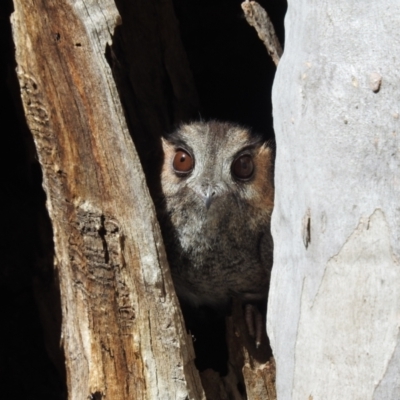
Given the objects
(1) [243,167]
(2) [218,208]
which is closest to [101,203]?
(2) [218,208]

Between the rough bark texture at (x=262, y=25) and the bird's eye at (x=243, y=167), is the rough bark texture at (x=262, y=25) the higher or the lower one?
the higher one

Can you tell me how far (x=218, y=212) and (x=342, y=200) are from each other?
1.00m

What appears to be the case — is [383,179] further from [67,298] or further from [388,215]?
[67,298]

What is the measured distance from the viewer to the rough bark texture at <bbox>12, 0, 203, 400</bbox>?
253cm

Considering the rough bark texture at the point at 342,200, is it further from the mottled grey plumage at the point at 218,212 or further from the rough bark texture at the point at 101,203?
the mottled grey plumage at the point at 218,212

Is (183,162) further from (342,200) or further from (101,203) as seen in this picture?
(342,200)

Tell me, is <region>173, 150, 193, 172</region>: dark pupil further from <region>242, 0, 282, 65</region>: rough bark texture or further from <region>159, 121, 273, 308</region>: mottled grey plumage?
<region>242, 0, 282, 65</region>: rough bark texture

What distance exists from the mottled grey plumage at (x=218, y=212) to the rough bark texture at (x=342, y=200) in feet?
2.60

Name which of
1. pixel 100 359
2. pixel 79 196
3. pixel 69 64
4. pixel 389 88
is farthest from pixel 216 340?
pixel 389 88


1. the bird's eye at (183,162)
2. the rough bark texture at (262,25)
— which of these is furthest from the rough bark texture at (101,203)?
the bird's eye at (183,162)

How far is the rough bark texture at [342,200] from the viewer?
2.08 m

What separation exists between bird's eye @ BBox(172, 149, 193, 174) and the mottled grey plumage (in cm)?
2

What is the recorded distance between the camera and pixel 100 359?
8.87 feet

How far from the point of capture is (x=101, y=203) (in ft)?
8.51
